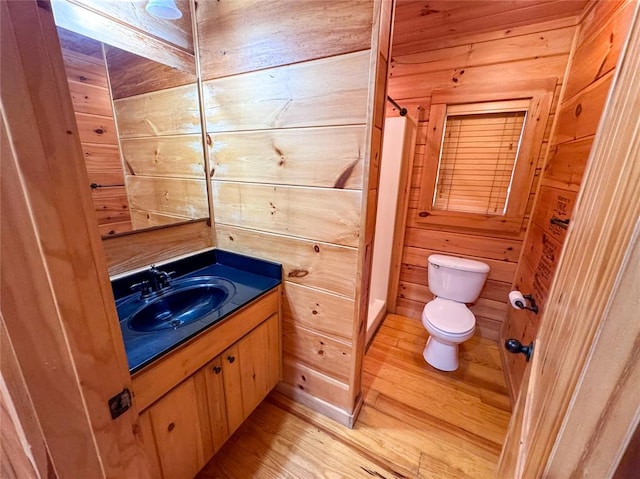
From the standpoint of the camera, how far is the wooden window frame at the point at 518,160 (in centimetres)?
173

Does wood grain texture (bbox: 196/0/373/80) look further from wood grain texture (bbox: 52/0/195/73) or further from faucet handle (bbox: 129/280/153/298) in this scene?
faucet handle (bbox: 129/280/153/298)

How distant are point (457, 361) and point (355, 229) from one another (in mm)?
1522

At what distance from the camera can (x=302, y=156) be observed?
1.21 metres

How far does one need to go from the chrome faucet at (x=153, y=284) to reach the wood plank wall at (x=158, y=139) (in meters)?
0.26

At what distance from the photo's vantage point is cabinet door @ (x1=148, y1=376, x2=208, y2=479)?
0.92m

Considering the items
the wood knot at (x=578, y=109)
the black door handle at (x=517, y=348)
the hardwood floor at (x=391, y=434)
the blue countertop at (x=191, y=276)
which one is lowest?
the hardwood floor at (x=391, y=434)

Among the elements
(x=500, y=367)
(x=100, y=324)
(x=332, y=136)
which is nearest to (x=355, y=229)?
(x=332, y=136)

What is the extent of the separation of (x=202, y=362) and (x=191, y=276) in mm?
567

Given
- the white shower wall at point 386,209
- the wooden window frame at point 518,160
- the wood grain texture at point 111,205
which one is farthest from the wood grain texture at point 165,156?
the wooden window frame at point 518,160

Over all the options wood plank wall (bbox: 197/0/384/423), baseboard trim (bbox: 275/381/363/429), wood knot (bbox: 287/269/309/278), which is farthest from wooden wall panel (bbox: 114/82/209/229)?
baseboard trim (bbox: 275/381/363/429)

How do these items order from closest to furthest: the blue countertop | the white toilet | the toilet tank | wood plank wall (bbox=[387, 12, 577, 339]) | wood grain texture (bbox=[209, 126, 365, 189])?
the blue countertop < wood grain texture (bbox=[209, 126, 365, 189]) < wood plank wall (bbox=[387, 12, 577, 339]) < the white toilet < the toilet tank

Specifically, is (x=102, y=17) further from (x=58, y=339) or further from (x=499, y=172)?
(x=499, y=172)

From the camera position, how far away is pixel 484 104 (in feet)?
6.15

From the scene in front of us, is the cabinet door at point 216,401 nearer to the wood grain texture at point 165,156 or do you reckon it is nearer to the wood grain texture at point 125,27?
the wood grain texture at point 165,156
